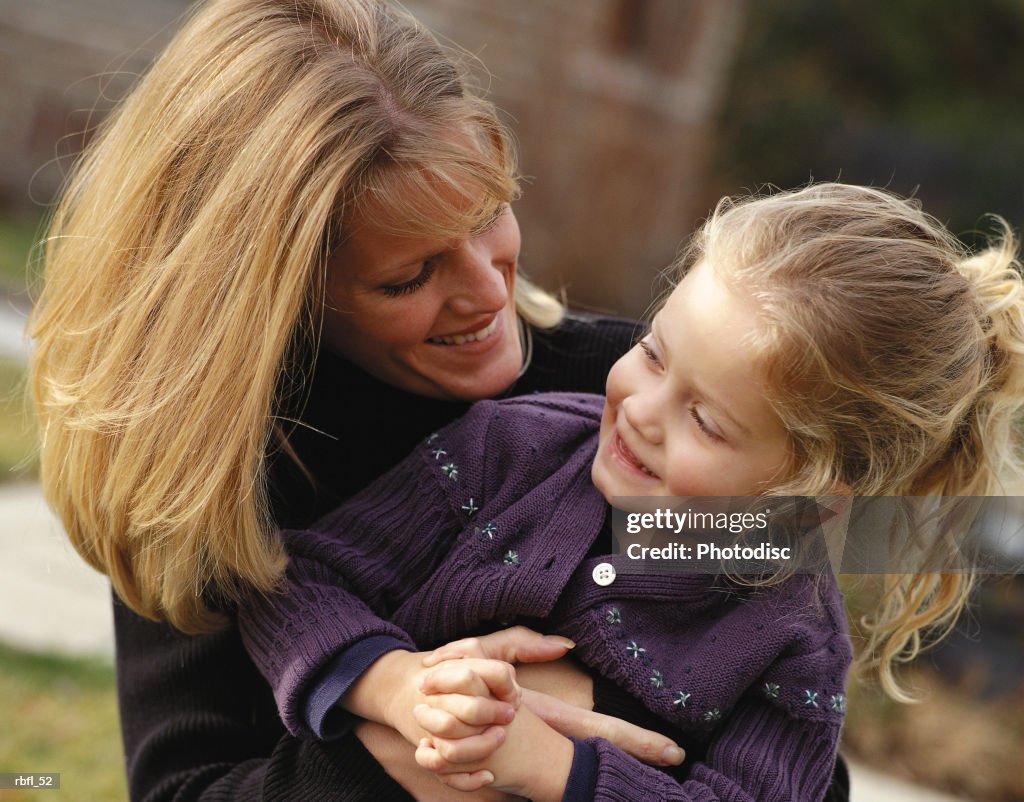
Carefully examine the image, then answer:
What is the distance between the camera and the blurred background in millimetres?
4418

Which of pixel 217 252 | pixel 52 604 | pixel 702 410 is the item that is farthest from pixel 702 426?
pixel 52 604

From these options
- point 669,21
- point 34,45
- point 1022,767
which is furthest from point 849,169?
point 1022,767

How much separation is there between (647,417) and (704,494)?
144 mm

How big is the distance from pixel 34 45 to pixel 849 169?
7.90 metres

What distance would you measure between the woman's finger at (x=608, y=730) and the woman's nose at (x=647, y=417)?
422mm

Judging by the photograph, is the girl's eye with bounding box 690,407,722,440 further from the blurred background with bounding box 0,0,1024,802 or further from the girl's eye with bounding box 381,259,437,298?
the blurred background with bounding box 0,0,1024,802

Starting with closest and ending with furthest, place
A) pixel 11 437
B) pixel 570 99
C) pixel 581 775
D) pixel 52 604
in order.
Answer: pixel 581 775 → pixel 52 604 → pixel 11 437 → pixel 570 99

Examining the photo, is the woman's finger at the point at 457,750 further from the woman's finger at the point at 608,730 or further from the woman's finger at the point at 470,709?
the woman's finger at the point at 608,730

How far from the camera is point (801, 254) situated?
5.73ft

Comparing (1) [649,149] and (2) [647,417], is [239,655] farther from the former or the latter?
(1) [649,149]

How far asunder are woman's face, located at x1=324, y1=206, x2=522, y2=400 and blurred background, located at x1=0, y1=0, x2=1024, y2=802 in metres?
0.93

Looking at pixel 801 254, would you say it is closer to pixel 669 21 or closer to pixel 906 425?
pixel 906 425

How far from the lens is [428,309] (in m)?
1.97

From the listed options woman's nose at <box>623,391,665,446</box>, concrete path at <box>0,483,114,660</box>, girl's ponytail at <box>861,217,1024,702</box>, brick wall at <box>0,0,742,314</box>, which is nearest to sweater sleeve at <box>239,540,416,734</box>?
woman's nose at <box>623,391,665,446</box>
